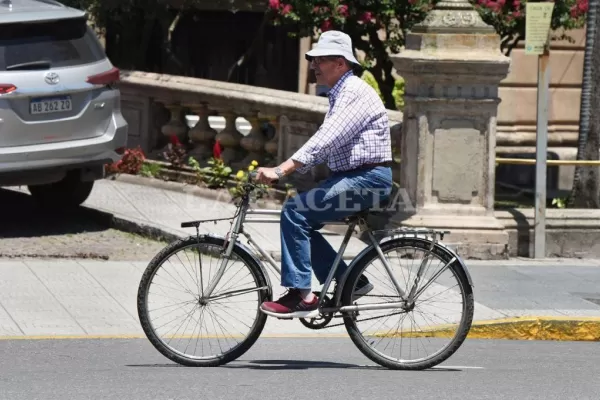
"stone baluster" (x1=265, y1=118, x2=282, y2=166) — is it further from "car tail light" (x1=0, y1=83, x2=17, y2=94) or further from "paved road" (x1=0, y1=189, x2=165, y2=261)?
"car tail light" (x1=0, y1=83, x2=17, y2=94)

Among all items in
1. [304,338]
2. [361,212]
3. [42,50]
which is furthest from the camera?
[42,50]

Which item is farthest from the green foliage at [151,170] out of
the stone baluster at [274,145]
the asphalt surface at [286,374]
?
the asphalt surface at [286,374]

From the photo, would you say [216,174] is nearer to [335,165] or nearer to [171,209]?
[171,209]

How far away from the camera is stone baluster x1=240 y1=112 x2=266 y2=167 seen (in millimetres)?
13859

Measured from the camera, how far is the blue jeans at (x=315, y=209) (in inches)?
300

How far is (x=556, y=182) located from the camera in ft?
62.7

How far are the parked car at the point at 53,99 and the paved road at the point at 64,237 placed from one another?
1.45 ft

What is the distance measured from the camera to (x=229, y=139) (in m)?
14.1

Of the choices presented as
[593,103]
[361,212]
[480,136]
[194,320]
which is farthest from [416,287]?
[593,103]

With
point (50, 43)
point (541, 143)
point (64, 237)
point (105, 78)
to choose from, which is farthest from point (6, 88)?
point (541, 143)

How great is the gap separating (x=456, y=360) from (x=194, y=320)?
1547 mm

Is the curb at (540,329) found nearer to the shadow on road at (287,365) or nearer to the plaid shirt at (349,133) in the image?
the shadow on road at (287,365)

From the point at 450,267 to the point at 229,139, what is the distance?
6616mm

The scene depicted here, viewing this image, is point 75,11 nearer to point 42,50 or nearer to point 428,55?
point 42,50
